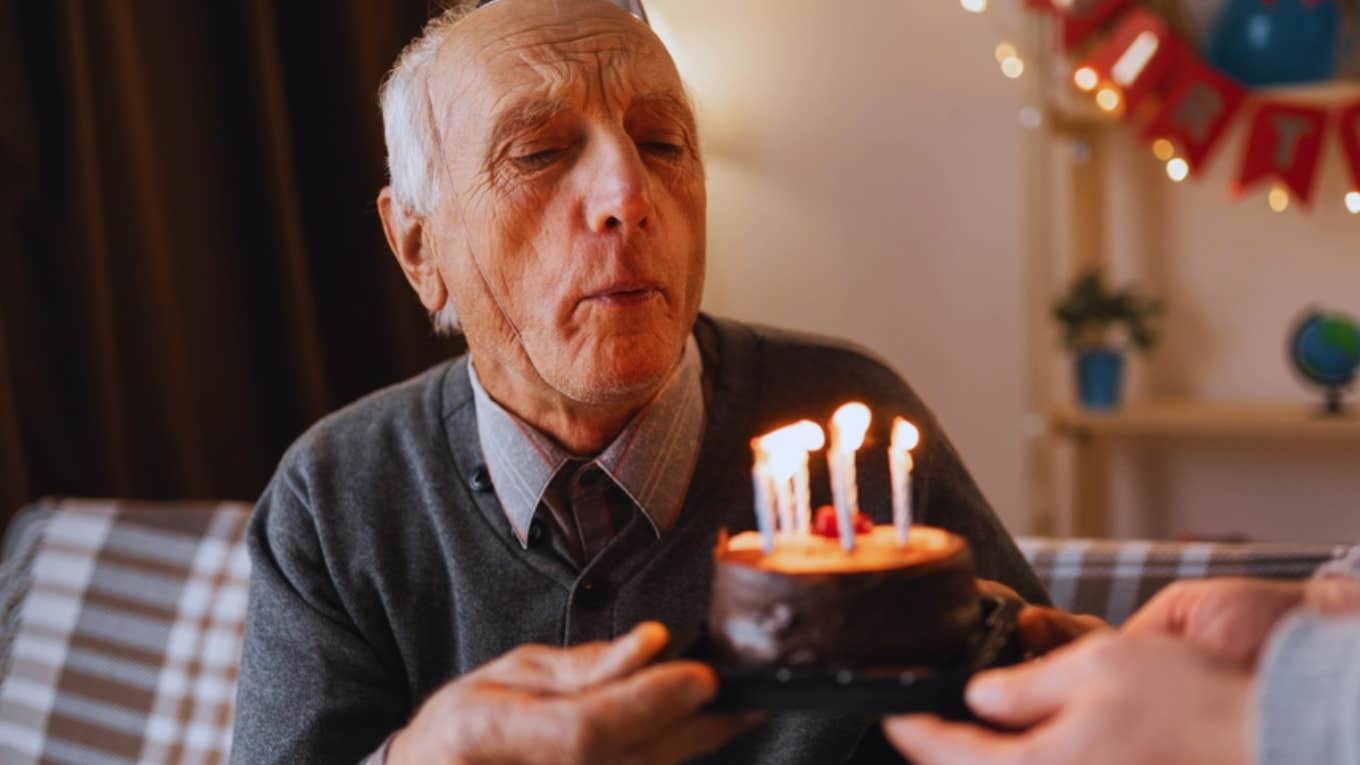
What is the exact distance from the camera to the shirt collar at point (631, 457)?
1.27 metres

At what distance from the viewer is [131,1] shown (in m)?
2.43

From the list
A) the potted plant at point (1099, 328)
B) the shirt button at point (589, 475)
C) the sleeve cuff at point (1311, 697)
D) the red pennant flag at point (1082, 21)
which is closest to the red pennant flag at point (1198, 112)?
the red pennant flag at point (1082, 21)

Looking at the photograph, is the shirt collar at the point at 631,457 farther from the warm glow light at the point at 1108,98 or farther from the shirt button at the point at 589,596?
the warm glow light at the point at 1108,98

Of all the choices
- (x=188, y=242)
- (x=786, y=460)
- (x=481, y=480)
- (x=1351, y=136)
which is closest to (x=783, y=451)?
(x=786, y=460)

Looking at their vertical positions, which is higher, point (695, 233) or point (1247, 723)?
point (695, 233)

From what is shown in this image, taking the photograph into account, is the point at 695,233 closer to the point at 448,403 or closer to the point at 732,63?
the point at 448,403

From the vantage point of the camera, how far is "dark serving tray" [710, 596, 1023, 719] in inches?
31.7

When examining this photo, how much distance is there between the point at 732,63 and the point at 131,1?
1.42 m

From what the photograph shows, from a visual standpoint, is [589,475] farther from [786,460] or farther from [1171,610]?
[1171,610]

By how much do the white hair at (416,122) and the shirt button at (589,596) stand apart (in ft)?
1.09

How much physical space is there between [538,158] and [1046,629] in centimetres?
57

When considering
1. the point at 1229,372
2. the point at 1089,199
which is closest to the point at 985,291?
the point at 1089,199

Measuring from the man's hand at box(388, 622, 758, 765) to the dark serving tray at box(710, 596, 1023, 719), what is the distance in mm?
20

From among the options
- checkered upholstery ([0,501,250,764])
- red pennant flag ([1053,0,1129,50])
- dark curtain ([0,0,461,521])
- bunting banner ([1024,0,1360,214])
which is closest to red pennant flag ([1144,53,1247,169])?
bunting banner ([1024,0,1360,214])
